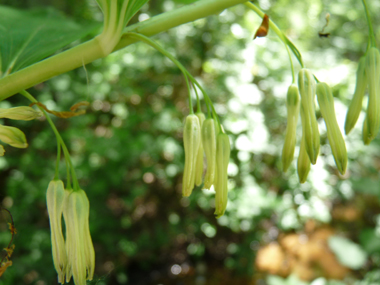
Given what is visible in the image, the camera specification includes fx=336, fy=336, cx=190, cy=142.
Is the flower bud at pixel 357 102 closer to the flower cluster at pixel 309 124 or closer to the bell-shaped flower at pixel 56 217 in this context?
the flower cluster at pixel 309 124

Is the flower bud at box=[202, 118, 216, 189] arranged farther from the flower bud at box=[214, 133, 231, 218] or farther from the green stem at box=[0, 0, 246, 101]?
the green stem at box=[0, 0, 246, 101]

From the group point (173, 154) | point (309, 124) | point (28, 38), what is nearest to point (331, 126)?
point (309, 124)

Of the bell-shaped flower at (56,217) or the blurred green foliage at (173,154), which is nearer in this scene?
the bell-shaped flower at (56,217)

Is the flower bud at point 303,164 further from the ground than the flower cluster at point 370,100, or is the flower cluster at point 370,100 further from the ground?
the flower cluster at point 370,100

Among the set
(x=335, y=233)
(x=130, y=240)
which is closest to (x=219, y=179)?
(x=130, y=240)

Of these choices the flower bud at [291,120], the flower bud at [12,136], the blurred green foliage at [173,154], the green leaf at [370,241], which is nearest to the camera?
the flower bud at [12,136]

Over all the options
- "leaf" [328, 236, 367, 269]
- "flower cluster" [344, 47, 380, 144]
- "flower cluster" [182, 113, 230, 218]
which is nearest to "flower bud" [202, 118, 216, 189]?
"flower cluster" [182, 113, 230, 218]

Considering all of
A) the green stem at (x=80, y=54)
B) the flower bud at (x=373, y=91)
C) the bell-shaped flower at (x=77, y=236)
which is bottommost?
the bell-shaped flower at (x=77, y=236)

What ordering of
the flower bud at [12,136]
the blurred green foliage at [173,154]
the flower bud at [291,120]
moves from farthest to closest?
the blurred green foliage at [173,154]
the flower bud at [291,120]
the flower bud at [12,136]

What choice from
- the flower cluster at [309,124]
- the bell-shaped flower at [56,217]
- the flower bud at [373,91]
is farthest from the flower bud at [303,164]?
the bell-shaped flower at [56,217]
